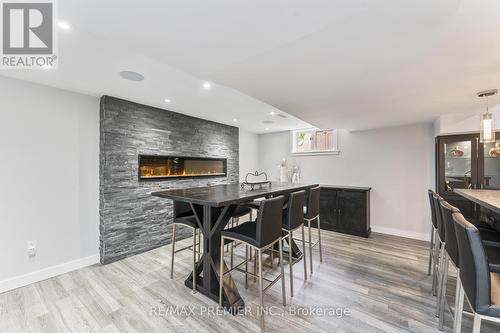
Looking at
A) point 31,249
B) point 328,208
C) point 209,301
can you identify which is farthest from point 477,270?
point 31,249

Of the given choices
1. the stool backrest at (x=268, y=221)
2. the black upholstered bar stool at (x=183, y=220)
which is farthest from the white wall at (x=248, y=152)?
the stool backrest at (x=268, y=221)

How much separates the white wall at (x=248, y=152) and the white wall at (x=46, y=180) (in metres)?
3.24

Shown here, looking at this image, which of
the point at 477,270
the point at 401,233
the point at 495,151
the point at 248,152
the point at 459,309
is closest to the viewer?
the point at 477,270

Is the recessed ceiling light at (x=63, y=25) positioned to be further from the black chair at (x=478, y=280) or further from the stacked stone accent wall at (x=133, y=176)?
the black chair at (x=478, y=280)

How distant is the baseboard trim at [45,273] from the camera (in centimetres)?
231

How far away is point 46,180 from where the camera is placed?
257 cm

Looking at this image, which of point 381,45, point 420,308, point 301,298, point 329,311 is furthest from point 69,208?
point 420,308

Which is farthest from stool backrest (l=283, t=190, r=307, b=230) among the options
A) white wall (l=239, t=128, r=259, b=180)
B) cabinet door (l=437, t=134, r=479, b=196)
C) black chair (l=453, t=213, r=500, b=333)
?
white wall (l=239, t=128, r=259, b=180)

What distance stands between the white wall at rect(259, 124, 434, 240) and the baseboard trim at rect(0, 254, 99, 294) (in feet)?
15.0

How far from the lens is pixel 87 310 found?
199 centimetres

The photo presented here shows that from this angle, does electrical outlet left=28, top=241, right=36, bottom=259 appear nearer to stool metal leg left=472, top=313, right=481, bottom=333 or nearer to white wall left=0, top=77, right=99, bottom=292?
white wall left=0, top=77, right=99, bottom=292

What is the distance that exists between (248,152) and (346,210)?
2.83 m

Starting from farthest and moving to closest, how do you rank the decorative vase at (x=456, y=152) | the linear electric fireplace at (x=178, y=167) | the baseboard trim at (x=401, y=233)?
the baseboard trim at (x=401, y=233), the linear electric fireplace at (x=178, y=167), the decorative vase at (x=456, y=152)

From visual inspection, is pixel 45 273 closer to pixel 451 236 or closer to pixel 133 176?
pixel 133 176
